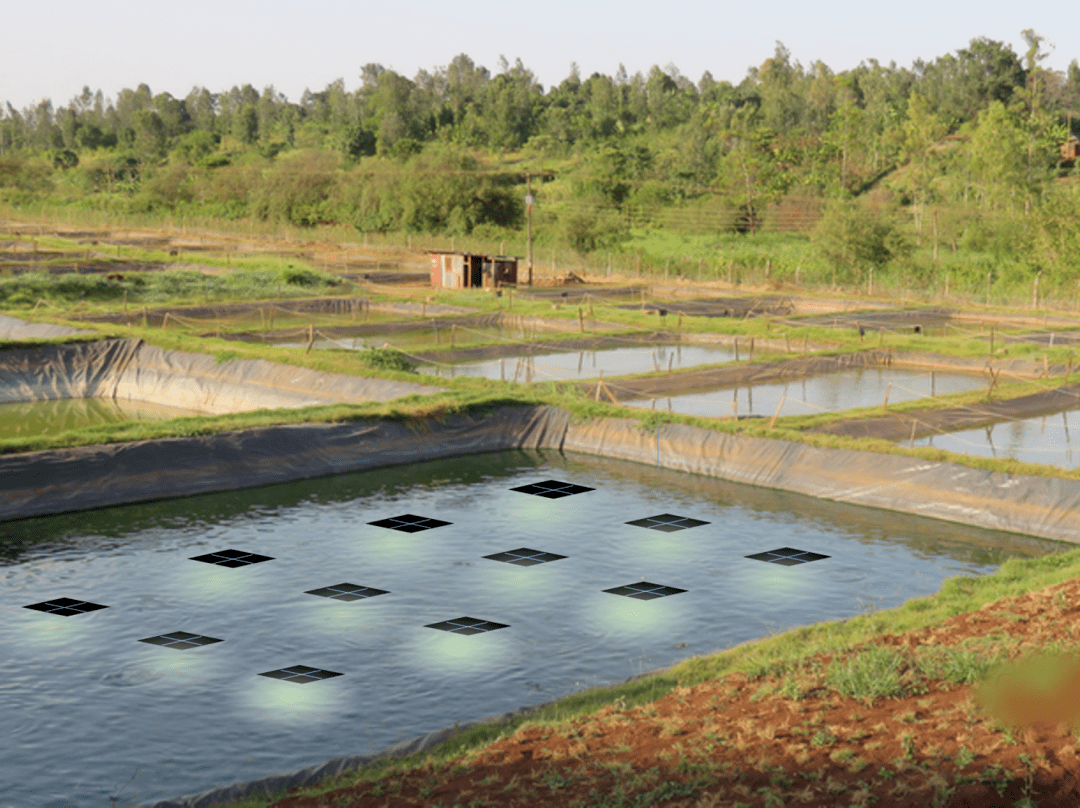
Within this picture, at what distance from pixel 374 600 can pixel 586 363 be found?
20841 millimetres

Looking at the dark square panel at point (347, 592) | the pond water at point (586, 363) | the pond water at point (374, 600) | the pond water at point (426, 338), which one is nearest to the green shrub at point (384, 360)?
the pond water at point (586, 363)

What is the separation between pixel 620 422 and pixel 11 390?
16760 millimetres

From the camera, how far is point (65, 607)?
1573 cm

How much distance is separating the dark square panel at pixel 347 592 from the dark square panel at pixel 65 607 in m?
2.82

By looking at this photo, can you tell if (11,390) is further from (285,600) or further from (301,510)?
(285,600)

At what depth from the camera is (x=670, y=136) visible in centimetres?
11575

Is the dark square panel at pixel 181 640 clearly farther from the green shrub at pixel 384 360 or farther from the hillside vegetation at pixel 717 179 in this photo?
the hillside vegetation at pixel 717 179

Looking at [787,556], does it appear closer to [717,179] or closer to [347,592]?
[347,592]

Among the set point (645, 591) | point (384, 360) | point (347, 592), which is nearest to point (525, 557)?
point (645, 591)

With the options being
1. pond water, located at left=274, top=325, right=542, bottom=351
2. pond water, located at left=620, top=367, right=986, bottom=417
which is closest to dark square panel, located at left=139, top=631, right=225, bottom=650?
pond water, located at left=620, top=367, right=986, bottom=417

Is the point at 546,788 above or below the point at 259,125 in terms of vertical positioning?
below

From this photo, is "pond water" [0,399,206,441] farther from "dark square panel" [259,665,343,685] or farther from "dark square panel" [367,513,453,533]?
"dark square panel" [259,665,343,685]

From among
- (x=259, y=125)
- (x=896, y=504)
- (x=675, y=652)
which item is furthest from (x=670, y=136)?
(x=675, y=652)

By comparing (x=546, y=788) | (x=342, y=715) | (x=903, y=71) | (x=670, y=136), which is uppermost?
(x=903, y=71)
